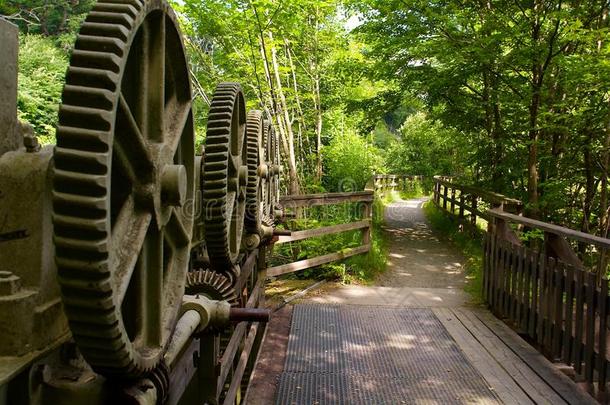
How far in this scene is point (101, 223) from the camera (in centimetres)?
105

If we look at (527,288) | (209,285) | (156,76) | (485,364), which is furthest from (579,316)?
(156,76)

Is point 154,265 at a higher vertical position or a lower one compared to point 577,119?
lower

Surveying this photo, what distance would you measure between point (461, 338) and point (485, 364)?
0.65 meters

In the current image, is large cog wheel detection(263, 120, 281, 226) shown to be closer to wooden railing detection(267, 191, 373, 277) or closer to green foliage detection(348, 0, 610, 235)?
wooden railing detection(267, 191, 373, 277)

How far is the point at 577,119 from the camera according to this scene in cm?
721

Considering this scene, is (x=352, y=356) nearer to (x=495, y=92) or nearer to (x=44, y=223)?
(x=44, y=223)

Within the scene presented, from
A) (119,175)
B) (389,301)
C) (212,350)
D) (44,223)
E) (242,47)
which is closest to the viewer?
(44,223)

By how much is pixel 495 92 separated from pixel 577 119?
93.9 inches

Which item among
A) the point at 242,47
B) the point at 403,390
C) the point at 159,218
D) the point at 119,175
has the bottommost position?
the point at 403,390

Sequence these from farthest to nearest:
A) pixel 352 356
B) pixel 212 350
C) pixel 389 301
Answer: pixel 389 301 < pixel 352 356 < pixel 212 350

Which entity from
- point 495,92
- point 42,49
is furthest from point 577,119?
point 42,49

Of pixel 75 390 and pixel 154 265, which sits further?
pixel 154 265

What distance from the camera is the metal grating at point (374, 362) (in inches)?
152

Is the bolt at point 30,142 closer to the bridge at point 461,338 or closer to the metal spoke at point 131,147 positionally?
the metal spoke at point 131,147
